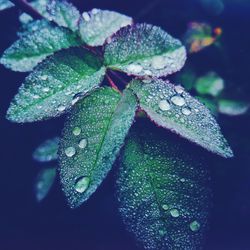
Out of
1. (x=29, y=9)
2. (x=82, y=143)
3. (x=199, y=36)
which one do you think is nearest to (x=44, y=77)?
(x=82, y=143)

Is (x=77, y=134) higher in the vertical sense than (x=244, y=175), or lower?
higher

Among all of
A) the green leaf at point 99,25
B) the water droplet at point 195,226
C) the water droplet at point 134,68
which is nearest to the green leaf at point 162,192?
the water droplet at point 195,226

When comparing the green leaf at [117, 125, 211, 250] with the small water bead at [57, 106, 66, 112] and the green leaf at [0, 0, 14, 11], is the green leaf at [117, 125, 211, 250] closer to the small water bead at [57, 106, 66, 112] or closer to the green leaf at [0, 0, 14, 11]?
the small water bead at [57, 106, 66, 112]

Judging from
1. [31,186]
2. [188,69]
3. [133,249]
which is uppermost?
[188,69]

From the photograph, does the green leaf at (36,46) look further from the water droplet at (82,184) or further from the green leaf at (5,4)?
the water droplet at (82,184)

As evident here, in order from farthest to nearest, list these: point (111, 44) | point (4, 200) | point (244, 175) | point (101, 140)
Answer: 1. point (4, 200)
2. point (244, 175)
3. point (111, 44)
4. point (101, 140)

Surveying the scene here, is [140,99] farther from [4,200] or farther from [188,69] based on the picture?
[4,200]

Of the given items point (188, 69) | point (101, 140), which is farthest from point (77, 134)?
point (188, 69)
